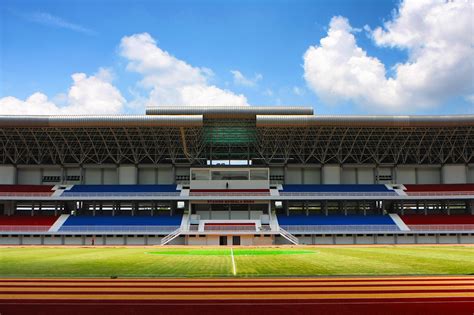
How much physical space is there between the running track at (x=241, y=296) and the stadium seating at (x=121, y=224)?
1713 inches

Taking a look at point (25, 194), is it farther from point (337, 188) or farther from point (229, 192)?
point (337, 188)

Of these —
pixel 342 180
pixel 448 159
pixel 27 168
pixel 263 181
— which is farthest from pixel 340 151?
pixel 27 168

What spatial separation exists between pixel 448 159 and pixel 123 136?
50464 millimetres

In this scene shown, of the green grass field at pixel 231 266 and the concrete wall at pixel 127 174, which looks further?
the concrete wall at pixel 127 174

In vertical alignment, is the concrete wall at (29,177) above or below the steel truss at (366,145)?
below

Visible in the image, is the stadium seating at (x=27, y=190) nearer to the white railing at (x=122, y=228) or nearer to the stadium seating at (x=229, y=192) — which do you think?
the white railing at (x=122, y=228)

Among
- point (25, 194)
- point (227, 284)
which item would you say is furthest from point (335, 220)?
point (227, 284)

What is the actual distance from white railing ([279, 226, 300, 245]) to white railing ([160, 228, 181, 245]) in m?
13.0

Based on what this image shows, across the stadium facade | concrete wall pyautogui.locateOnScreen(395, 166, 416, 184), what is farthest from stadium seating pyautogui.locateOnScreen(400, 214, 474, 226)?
concrete wall pyautogui.locateOnScreen(395, 166, 416, 184)

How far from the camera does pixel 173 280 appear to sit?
14.2 m

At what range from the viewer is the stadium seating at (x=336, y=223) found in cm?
5656

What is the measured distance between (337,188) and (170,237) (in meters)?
26.8

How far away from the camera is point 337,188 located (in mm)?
67250

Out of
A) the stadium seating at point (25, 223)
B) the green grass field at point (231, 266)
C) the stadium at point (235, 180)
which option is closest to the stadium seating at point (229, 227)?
the stadium at point (235, 180)
